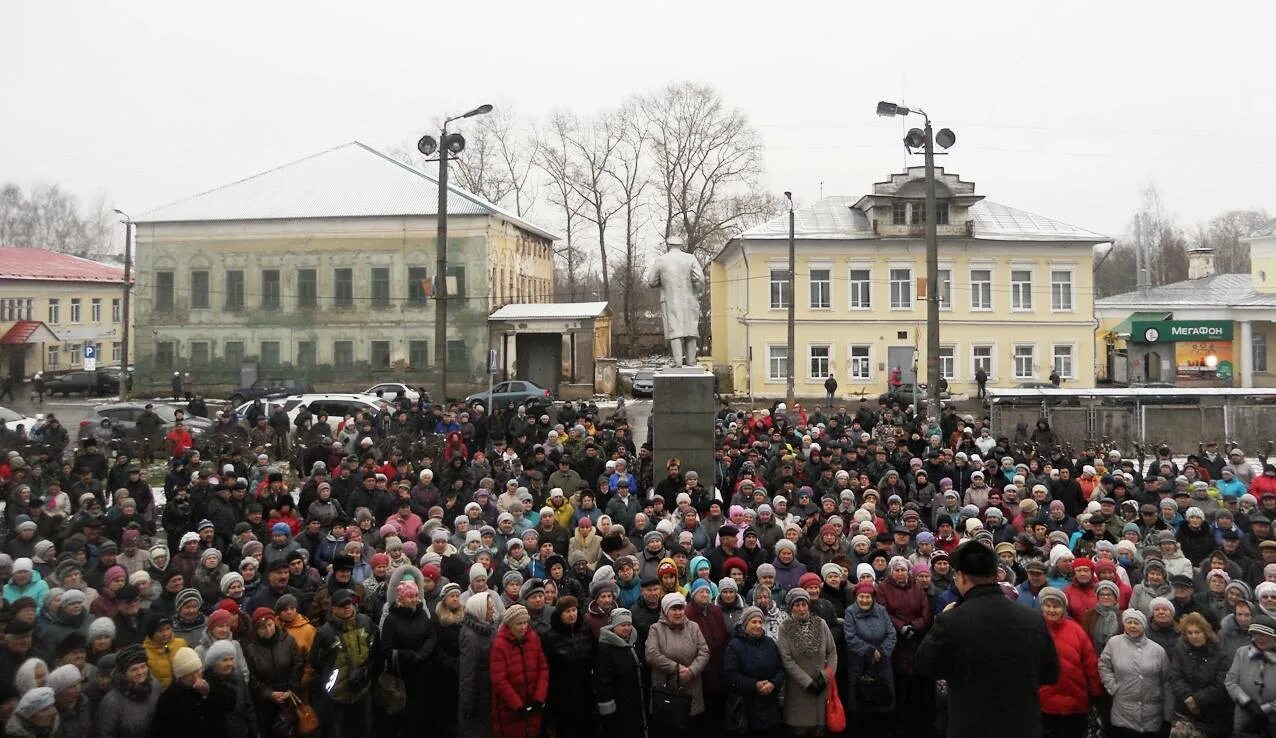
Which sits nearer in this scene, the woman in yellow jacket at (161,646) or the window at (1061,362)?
the woman in yellow jacket at (161,646)

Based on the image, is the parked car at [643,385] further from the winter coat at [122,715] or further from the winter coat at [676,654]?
the winter coat at [122,715]

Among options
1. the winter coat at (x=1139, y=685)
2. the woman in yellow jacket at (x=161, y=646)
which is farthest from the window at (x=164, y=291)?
the winter coat at (x=1139, y=685)

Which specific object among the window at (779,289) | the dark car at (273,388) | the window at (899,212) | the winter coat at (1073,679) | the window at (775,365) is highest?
the window at (899,212)

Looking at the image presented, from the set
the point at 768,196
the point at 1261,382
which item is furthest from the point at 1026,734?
the point at 768,196

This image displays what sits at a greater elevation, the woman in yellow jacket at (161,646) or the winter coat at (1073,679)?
the woman in yellow jacket at (161,646)

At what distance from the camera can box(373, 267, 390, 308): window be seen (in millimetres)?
40531

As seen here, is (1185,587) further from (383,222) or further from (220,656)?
(383,222)

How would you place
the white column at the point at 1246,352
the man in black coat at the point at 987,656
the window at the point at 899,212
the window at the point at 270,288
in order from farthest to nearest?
1. the white column at the point at 1246,352
2. the window at the point at 270,288
3. the window at the point at 899,212
4. the man in black coat at the point at 987,656

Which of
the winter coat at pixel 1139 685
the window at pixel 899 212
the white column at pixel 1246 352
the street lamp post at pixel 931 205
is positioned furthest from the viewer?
the white column at pixel 1246 352

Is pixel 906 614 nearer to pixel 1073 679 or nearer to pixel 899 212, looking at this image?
pixel 1073 679

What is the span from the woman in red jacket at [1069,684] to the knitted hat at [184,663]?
5361 mm

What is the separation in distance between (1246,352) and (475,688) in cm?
4507

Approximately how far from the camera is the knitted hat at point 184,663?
596cm

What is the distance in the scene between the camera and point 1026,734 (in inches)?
175
